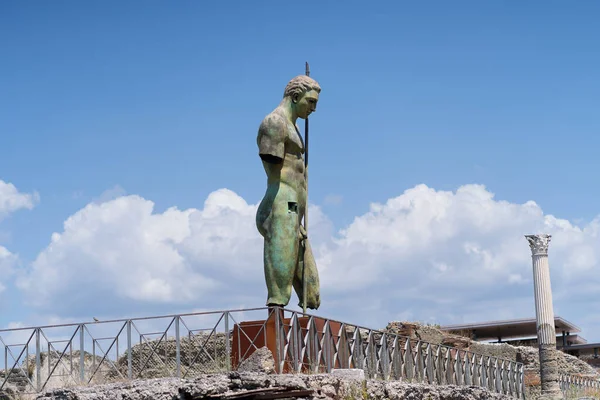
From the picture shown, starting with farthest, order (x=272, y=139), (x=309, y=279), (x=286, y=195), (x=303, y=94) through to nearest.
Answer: (x=309, y=279), (x=303, y=94), (x=286, y=195), (x=272, y=139)

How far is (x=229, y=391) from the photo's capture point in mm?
9859

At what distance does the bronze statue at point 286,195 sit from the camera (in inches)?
489

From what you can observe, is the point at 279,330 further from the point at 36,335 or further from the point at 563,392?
the point at 563,392

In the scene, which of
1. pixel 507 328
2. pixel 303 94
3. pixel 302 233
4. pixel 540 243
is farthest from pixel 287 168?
pixel 507 328

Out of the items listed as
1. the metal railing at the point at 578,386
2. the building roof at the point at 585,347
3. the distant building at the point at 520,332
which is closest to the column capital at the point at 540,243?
the metal railing at the point at 578,386

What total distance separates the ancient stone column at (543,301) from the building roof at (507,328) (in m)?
9.29

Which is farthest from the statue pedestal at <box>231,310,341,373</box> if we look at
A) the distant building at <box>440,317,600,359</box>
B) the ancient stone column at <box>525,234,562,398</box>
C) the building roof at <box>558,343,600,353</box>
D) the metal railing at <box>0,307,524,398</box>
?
the building roof at <box>558,343,600,353</box>

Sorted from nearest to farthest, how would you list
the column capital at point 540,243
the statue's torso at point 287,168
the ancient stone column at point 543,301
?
the statue's torso at point 287,168
the ancient stone column at point 543,301
the column capital at point 540,243

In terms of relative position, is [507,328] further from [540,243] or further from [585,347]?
[540,243]

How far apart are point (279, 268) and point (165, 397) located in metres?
3.05

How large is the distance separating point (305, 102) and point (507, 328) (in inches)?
1165

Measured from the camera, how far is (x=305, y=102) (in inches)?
512

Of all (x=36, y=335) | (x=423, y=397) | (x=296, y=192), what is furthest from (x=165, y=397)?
(x=423, y=397)

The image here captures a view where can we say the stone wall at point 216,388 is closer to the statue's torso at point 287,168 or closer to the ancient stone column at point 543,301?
the statue's torso at point 287,168
